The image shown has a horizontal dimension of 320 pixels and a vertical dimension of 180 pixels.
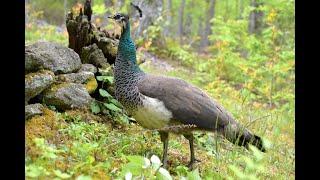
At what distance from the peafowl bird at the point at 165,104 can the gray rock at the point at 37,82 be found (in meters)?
0.77

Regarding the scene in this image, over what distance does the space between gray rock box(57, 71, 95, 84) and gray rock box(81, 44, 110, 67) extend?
0.37 meters

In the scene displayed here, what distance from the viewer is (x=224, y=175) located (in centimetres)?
493

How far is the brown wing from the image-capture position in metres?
5.19

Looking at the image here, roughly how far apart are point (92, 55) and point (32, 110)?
1648 mm

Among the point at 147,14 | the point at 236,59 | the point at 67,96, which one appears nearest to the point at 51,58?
the point at 67,96

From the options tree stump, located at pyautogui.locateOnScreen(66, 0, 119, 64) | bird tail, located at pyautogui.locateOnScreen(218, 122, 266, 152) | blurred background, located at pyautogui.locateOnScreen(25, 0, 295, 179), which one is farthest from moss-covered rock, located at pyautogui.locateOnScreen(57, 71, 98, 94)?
blurred background, located at pyautogui.locateOnScreen(25, 0, 295, 179)

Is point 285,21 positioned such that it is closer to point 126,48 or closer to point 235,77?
point 235,77

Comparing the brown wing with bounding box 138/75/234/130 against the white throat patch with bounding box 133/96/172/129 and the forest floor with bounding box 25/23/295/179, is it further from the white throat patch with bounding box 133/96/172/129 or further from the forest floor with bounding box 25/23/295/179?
the forest floor with bounding box 25/23/295/179

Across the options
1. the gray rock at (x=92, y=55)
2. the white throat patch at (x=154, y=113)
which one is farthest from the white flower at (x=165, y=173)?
the gray rock at (x=92, y=55)

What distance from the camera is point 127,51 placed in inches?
218

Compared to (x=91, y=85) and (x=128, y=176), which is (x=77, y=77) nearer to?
(x=91, y=85)
